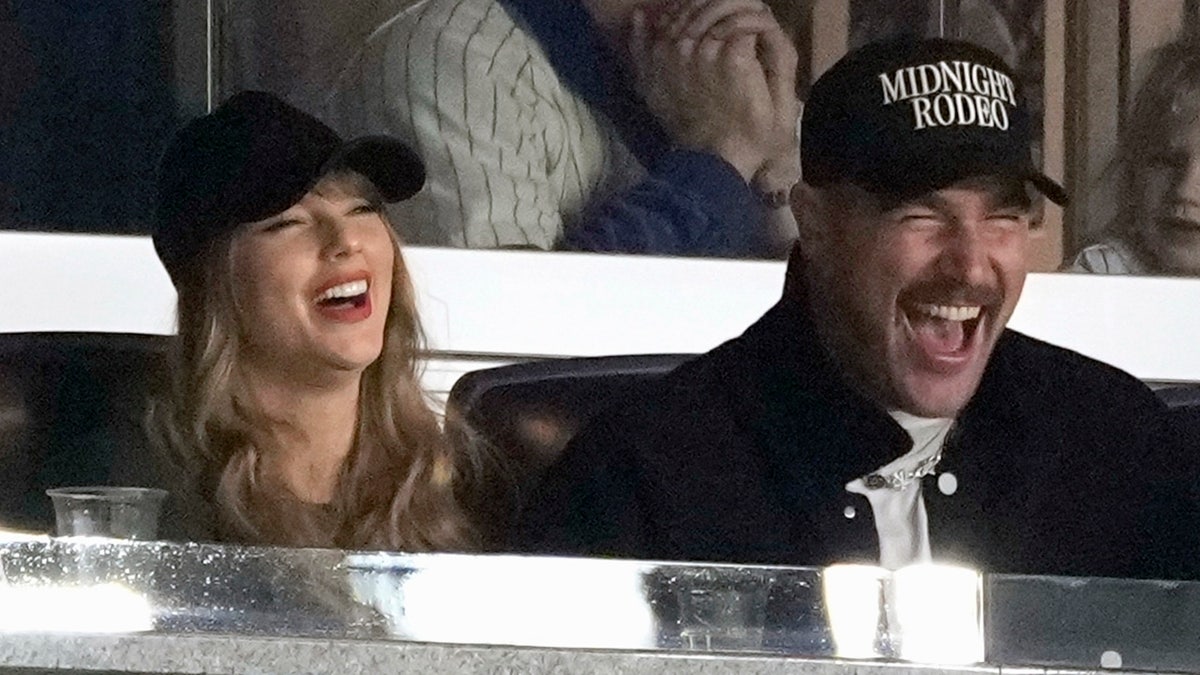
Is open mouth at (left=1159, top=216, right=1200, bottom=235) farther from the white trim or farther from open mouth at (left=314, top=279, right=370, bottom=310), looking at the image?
open mouth at (left=314, top=279, right=370, bottom=310)

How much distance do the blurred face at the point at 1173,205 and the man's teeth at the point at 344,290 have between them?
69cm

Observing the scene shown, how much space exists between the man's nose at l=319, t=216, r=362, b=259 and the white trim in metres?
0.05

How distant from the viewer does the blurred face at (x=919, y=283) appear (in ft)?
3.96

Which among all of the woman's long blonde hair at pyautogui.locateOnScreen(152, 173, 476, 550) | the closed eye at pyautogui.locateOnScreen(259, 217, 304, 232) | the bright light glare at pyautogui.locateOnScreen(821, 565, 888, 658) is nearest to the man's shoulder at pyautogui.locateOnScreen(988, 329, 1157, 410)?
the bright light glare at pyautogui.locateOnScreen(821, 565, 888, 658)

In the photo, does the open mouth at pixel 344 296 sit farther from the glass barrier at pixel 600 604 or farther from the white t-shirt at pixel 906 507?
→ the white t-shirt at pixel 906 507

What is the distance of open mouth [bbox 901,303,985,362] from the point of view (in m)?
1.22

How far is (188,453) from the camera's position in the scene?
1.24m

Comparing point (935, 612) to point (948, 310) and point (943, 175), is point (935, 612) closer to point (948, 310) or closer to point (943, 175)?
point (948, 310)

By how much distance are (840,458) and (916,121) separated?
0.30m

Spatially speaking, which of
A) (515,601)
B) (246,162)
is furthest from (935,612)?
(246,162)

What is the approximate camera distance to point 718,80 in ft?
4.00

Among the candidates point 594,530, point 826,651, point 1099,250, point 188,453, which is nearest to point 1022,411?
point 1099,250

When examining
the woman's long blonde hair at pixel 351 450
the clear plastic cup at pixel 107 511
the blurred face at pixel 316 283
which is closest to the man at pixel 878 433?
the woman's long blonde hair at pixel 351 450

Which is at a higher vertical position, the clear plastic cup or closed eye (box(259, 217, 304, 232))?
closed eye (box(259, 217, 304, 232))
